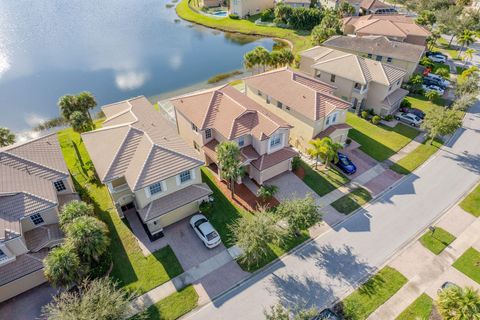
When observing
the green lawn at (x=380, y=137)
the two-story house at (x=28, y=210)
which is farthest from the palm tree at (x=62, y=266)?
the green lawn at (x=380, y=137)

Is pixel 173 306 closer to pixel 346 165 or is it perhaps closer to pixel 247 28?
pixel 346 165

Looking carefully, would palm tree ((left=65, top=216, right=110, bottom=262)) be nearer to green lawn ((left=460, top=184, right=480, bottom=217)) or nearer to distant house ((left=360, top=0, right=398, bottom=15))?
green lawn ((left=460, top=184, right=480, bottom=217))

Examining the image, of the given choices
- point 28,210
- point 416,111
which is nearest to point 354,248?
point 28,210

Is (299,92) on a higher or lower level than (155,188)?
higher

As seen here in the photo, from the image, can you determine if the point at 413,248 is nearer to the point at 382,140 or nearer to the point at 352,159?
the point at 352,159

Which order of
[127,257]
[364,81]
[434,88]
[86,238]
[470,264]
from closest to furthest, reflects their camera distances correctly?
[86,238] → [470,264] → [127,257] → [364,81] → [434,88]

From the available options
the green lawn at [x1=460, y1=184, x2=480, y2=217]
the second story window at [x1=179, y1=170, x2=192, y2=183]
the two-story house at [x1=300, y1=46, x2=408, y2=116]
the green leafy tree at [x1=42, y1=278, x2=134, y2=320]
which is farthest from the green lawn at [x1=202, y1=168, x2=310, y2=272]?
the two-story house at [x1=300, y1=46, x2=408, y2=116]
